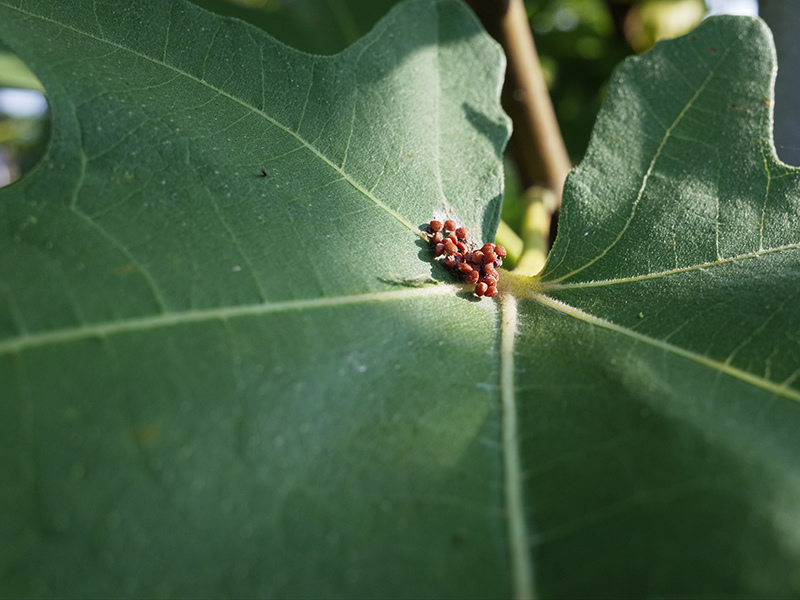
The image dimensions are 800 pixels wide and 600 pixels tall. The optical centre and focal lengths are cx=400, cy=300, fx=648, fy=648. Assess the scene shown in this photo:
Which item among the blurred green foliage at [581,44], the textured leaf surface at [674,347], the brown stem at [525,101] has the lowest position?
the textured leaf surface at [674,347]

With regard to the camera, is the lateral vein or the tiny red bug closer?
the lateral vein

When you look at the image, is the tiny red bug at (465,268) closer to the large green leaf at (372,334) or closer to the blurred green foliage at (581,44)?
the large green leaf at (372,334)

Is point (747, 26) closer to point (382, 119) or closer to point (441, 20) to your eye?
point (441, 20)

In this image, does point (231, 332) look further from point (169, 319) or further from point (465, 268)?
point (465, 268)

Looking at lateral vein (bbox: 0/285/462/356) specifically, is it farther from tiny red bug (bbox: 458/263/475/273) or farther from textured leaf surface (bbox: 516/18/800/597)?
textured leaf surface (bbox: 516/18/800/597)

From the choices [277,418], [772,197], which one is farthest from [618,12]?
[277,418]

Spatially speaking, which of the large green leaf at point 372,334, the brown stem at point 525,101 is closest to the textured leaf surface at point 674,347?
the large green leaf at point 372,334

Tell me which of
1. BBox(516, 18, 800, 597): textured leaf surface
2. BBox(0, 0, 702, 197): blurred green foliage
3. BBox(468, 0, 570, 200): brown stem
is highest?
BBox(0, 0, 702, 197): blurred green foliage

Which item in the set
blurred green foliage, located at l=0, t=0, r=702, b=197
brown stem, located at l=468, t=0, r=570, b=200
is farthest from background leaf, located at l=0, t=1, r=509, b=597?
blurred green foliage, located at l=0, t=0, r=702, b=197
